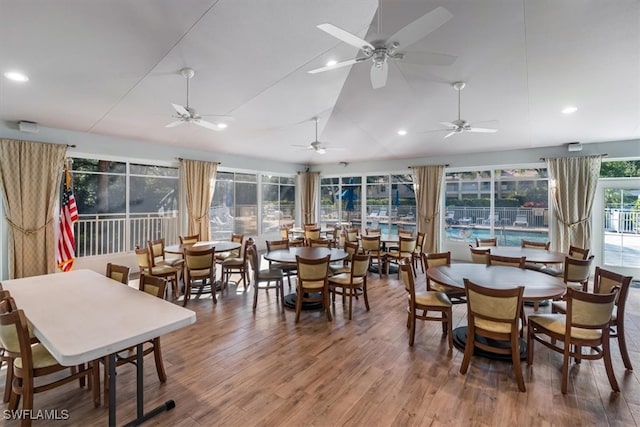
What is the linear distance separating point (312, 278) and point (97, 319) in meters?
2.33

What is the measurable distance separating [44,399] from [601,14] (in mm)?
6221

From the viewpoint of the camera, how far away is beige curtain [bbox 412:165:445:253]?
8047mm

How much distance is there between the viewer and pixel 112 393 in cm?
189

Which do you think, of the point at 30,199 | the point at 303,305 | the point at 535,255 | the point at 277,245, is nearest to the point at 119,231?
the point at 30,199

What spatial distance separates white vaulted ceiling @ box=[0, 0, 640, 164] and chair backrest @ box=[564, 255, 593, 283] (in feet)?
8.33

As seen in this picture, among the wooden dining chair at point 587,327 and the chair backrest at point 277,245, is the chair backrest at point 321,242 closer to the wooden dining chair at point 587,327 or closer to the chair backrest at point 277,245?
the chair backrest at point 277,245

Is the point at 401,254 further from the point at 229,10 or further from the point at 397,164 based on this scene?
the point at 229,10

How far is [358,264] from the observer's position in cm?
408

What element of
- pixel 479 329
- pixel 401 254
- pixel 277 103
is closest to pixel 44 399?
pixel 479 329

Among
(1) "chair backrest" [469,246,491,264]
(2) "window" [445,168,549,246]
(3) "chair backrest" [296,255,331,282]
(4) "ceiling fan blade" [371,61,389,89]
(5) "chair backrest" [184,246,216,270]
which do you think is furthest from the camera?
(2) "window" [445,168,549,246]

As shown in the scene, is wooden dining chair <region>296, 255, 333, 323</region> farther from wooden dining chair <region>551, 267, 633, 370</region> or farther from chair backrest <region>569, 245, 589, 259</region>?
chair backrest <region>569, 245, 589, 259</region>

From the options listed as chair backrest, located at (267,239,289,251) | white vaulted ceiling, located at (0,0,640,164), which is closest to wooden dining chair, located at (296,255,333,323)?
chair backrest, located at (267,239,289,251)

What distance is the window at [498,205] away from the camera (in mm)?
7109

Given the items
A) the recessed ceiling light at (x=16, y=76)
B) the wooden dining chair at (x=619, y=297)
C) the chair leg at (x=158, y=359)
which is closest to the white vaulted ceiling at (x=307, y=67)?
the recessed ceiling light at (x=16, y=76)
